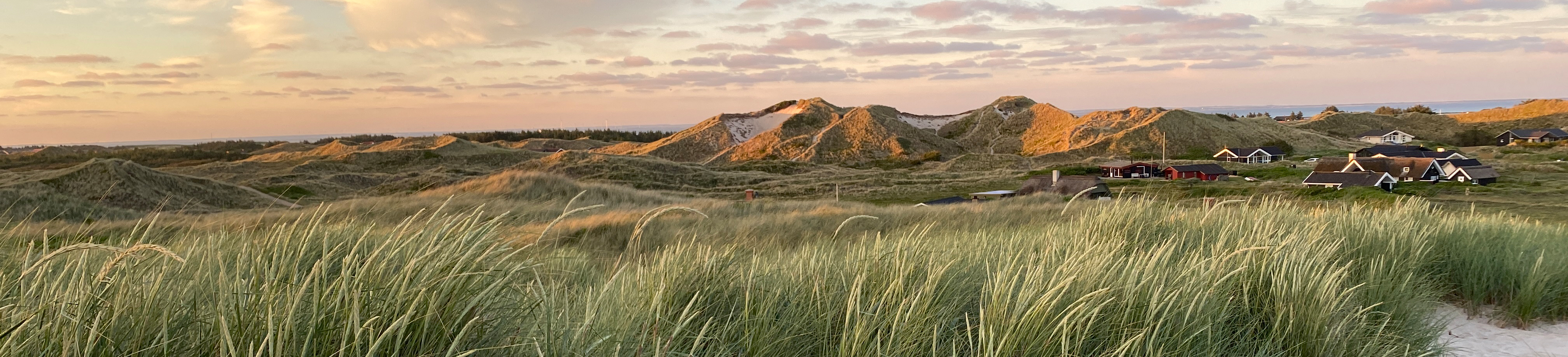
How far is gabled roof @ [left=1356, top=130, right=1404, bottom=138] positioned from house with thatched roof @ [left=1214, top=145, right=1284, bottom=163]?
31.2m

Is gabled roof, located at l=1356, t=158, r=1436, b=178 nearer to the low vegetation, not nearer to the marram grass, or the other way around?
Answer: the marram grass

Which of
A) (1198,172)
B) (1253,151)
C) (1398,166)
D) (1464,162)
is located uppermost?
(1253,151)

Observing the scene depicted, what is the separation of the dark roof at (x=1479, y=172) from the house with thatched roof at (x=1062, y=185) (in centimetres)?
1985

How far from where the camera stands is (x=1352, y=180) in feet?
112

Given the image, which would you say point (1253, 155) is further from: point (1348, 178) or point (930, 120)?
point (930, 120)

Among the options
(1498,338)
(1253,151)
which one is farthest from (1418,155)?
(1498,338)

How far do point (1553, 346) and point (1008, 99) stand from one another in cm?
9621

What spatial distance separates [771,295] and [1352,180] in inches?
1632

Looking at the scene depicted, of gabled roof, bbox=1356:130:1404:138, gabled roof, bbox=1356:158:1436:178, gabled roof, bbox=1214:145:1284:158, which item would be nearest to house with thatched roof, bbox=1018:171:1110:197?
gabled roof, bbox=1356:158:1436:178

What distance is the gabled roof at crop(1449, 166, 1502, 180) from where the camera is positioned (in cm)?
3634

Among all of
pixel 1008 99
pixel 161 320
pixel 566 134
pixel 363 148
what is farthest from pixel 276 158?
pixel 1008 99

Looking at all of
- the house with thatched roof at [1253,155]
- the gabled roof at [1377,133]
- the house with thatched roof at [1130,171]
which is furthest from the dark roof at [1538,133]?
the house with thatched roof at [1130,171]

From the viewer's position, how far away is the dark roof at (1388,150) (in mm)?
51156

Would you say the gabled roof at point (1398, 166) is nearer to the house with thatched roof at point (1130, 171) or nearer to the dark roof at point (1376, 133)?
the house with thatched roof at point (1130, 171)
